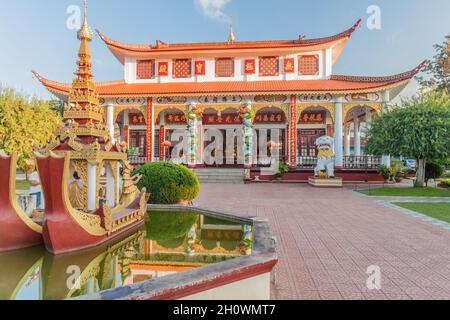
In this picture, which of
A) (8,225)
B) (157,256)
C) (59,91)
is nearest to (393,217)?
(157,256)

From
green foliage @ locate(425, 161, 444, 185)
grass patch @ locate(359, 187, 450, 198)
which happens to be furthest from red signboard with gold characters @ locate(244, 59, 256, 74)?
green foliage @ locate(425, 161, 444, 185)

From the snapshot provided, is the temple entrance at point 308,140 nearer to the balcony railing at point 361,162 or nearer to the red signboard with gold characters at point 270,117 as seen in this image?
the red signboard with gold characters at point 270,117

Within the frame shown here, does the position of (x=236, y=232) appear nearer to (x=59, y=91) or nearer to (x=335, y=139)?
(x=335, y=139)

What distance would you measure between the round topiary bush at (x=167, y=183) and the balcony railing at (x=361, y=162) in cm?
1450

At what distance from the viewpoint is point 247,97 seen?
66.6ft

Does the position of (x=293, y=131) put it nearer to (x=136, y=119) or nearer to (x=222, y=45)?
(x=222, y=45)

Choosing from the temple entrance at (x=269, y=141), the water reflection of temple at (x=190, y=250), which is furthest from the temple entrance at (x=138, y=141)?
the water reflection of temple at (x=190, y=250)

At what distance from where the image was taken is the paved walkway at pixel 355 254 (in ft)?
12.0

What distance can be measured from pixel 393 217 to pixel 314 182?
9.03 metres

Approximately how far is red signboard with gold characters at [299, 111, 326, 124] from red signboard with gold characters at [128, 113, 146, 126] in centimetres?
1287

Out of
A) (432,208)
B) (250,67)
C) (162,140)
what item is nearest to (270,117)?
(250,67)

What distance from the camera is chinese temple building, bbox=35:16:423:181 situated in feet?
64.0

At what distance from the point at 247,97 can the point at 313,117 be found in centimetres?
588
